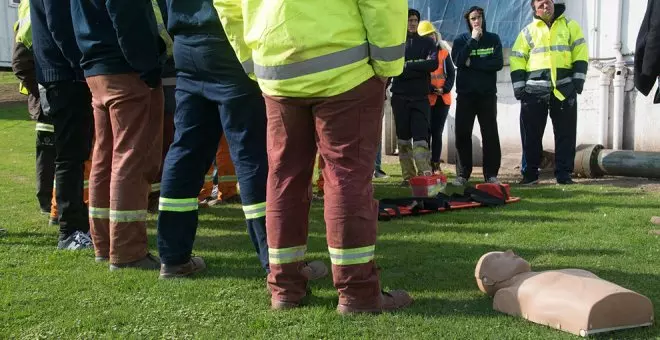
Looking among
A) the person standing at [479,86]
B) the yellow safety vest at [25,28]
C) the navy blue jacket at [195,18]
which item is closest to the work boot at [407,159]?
the person standing at [479,86]

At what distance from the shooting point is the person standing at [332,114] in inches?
139

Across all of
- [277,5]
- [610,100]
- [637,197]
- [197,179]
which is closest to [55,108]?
[197,179]

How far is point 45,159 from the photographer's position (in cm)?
693

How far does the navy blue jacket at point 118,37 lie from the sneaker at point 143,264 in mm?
1133

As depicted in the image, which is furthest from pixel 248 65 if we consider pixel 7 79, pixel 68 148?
pixel 7 79

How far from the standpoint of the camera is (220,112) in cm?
425

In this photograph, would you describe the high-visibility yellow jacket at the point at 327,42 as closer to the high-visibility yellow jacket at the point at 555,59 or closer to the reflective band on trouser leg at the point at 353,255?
the reflective band on trouser leg at the point at 353,255

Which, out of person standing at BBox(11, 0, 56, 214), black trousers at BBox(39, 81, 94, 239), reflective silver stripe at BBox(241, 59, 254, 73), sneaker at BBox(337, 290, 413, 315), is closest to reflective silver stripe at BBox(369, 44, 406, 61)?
reflective silver stripe at BBox(241, 59, 254, 73)

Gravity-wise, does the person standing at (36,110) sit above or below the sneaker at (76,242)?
above

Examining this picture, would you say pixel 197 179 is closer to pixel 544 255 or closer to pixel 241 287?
pixel 241 287

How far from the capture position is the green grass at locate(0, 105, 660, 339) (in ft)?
11.4

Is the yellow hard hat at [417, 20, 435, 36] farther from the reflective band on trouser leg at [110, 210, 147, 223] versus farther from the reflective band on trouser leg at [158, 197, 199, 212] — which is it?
the reflective band on trouser leg at [158, 197, 199, 212]

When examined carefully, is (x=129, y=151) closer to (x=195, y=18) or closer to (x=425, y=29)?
(x=195, y=18)

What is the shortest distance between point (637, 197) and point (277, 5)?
18.0 feet
